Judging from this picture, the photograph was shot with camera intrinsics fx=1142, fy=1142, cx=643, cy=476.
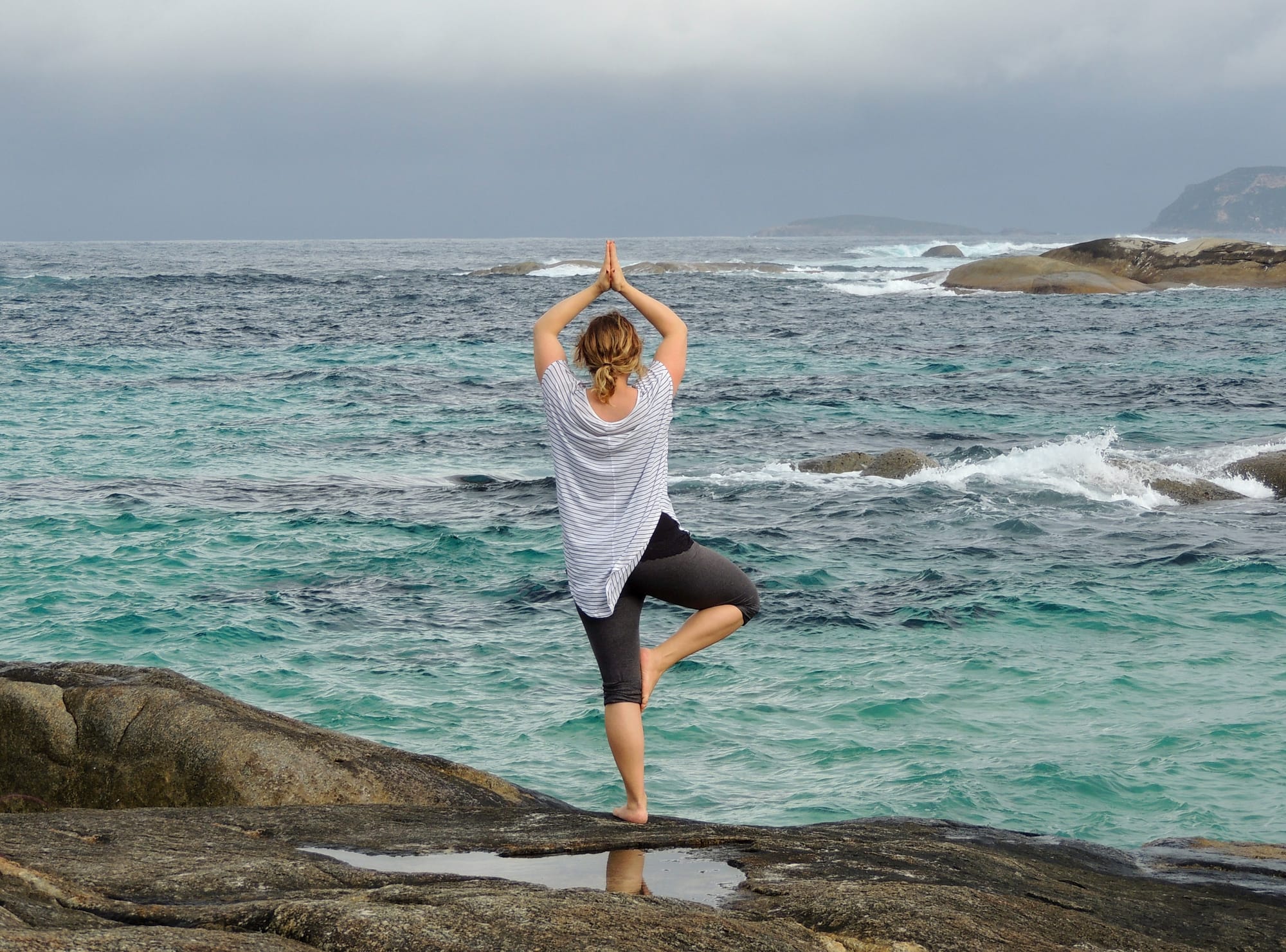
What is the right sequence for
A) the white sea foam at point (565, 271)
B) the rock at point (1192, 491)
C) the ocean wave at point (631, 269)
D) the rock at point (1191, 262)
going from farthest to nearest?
the white sea foam at point (565, 271), the ocean wave at point (631, 269), the rock at point (1191, 262), the rock at point (1192, 491)

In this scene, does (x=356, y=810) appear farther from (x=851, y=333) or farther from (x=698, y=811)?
(x=851, y=333)

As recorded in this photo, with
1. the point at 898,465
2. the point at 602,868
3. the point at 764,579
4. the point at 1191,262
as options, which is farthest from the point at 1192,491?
the point at 1191,262

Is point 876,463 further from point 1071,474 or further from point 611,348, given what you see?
point 611,348

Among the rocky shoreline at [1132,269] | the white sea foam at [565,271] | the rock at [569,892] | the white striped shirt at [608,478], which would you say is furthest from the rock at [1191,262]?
the white striped shirt at [608,478]

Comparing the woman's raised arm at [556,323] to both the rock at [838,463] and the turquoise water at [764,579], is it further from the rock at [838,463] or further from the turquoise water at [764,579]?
the rock at [838,463]

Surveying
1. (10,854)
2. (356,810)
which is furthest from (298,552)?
(10,854)

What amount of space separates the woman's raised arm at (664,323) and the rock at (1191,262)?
56167mm

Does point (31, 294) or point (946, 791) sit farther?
point (31, 294)

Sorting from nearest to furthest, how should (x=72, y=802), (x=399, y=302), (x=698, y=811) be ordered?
1. (x=72, y=802)
2. (x=698, y=811)
3. (x=399, y=302)

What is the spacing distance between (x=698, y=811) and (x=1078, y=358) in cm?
2645

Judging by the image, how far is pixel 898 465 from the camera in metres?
17.2

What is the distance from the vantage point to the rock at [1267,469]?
1569 cm

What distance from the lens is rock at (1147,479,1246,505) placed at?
50.4 feet

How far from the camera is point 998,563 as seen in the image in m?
12.9
